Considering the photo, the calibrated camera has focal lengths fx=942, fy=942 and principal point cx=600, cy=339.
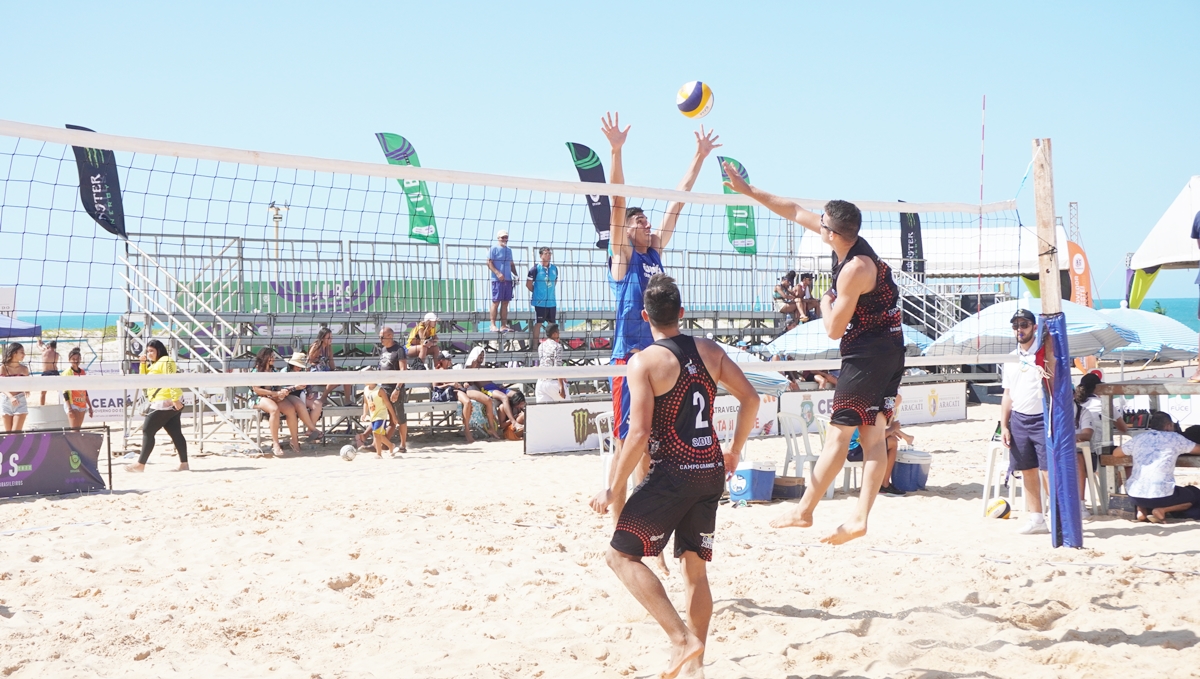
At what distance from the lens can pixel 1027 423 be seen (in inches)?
255

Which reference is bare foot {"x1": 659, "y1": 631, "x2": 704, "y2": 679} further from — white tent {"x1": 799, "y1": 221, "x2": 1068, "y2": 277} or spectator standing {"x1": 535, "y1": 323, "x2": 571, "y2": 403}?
white tent {"x1": 799, "y1": 221, "x2": 1068, "y2": 277}

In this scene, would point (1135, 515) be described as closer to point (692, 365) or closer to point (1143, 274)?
point (692, 365)

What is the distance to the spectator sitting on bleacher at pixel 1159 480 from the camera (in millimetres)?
6336

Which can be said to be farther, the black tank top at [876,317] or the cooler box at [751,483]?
the cooler box at [751,483]

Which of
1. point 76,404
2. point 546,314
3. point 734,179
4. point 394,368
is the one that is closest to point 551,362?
point 546,314

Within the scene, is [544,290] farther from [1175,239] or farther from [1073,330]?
[1175,239]

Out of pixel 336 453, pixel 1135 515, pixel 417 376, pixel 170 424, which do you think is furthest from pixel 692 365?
pixel 336 453

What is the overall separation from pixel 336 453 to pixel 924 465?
6.97 metres

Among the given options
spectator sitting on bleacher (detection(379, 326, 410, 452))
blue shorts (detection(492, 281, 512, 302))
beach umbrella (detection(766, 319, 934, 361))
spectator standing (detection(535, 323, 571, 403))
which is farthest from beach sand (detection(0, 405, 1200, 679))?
blue shorts (detection(492, 281, 512, 302))

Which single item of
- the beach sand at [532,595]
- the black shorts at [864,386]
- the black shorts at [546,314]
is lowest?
the beach sand at [532,595]

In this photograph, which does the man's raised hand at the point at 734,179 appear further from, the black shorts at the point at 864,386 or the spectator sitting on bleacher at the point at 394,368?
the spectator sitting on bleacher at the point at 394,368

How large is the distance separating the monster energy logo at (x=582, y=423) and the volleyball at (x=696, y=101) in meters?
6.43

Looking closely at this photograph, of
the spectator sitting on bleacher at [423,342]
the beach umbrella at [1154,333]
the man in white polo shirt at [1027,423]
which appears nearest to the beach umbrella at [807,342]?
the beach umbrella at [1154,333]

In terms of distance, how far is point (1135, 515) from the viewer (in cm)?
662
